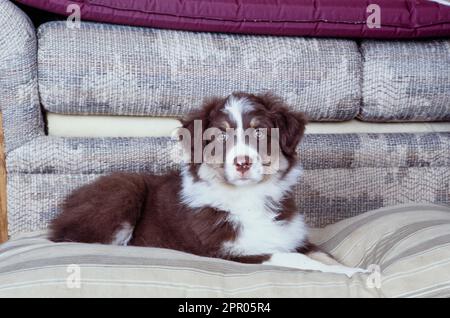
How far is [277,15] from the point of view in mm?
3789

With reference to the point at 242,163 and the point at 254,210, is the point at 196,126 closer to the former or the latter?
the point at 242,163

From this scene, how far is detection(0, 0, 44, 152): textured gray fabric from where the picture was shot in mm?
3393

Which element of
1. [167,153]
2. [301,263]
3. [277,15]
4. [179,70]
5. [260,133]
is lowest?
[301,263]

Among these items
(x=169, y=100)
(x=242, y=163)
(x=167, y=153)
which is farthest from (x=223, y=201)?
(x=169, y=100)

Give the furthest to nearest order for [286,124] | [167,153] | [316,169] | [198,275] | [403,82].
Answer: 1. [403,82]
2. [316,169]
3. [167,153]
4. [286,124]
5. [198,275]

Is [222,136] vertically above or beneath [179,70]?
beneath

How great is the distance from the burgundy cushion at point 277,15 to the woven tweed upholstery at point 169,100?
7 cm

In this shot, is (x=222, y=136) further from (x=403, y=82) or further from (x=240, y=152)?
(x=403, y=82)

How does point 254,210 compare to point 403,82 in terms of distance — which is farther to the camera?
point 403,82

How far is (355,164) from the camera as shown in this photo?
3.84 meters

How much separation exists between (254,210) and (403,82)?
1.48 m

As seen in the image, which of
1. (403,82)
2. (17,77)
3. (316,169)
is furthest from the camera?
(403,82)

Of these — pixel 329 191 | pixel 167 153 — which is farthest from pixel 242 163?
pixel 329 191

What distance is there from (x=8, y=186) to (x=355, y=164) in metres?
1.90
